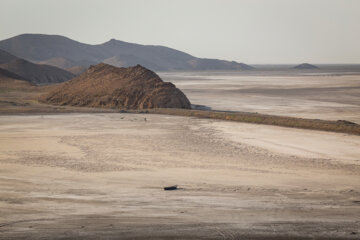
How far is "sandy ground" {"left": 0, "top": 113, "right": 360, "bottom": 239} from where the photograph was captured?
7555mm

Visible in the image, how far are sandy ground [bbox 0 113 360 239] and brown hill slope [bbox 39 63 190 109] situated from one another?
33.9 feet

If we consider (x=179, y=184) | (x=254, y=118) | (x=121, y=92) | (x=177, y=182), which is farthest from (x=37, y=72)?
(x=179, y=184)

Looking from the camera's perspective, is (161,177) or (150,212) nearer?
(150,212)

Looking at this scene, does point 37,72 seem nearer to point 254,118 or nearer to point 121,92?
point 121,92

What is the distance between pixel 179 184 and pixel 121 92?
21284 mm

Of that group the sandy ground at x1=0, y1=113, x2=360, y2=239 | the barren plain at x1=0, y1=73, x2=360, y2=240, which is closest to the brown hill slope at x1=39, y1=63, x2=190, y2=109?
the barren plain at x1=0, y1=73, x2=360, y2=240

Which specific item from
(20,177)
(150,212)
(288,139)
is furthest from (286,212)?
(288,139)

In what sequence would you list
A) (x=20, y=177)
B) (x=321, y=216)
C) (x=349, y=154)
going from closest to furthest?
(x=321, y=216) < (x=20, y=177) < (x=349, y=154)

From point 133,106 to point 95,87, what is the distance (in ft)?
15.6

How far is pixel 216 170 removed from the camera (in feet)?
40.4

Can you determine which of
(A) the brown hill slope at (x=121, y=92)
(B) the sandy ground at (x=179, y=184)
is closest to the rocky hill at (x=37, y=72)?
(A) the brown hill slope at (x=121, y=92)

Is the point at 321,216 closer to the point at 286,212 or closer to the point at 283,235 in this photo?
the point at 286,212

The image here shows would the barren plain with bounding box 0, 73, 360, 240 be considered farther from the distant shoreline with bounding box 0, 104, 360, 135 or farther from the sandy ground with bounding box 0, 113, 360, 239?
the distant shoreline with bounding box 0, 104, 360, 135

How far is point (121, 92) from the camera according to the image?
3144 centimetres
